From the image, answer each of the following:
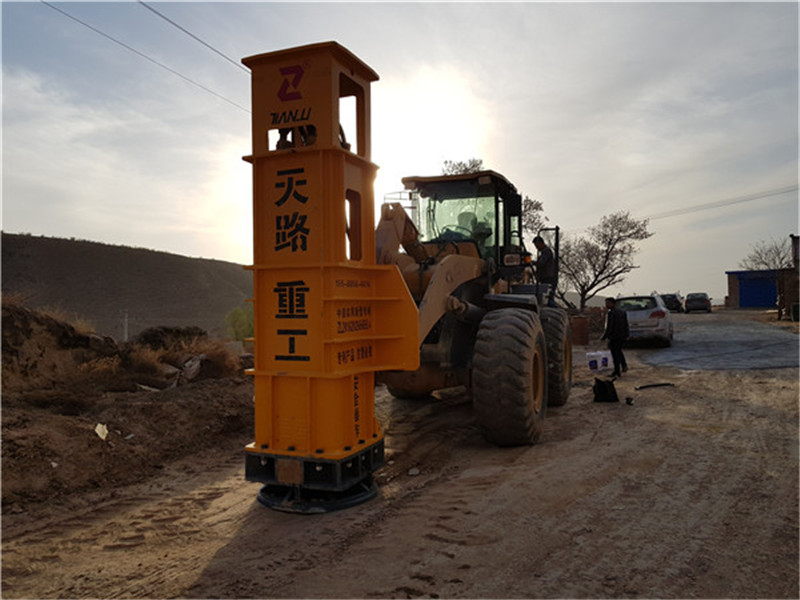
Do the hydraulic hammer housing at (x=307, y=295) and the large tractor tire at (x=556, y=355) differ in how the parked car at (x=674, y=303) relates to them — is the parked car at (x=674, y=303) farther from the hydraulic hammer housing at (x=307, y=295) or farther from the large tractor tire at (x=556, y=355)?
the hydraulic hammer housing at (x=307, y=295)

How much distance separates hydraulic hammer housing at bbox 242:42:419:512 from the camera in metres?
4.39

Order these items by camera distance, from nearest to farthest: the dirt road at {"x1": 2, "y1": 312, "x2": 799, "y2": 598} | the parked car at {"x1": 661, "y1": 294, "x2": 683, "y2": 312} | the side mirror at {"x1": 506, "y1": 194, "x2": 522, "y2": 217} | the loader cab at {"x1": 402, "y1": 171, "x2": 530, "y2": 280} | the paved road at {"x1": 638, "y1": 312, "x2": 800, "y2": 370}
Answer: the dirt road at {"x1": 2, "y1": 312, "x2": 799, "y2": 598} < the loader cab at {"x1": 402, "y1": 171, "x2": 530, "y2": 280} < the side mirror at {"x1": 506, "y1": 194, "x2": 522, "y2": 217} < the paved road at {"x1": 638, "y1": 312, "x2": 800, "y2": 370} < the parked car at {"x1": 661, "y1": 294, "x2": 683, "y2": 312}

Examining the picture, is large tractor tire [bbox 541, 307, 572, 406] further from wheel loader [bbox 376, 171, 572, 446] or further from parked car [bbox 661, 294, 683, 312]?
parked car [bbox 661, 294, 683, 312]

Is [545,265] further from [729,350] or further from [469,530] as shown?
[729,350]

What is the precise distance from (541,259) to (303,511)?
598 centimetres

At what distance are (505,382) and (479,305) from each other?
6.08 feet

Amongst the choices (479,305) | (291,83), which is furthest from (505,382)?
(291,83)

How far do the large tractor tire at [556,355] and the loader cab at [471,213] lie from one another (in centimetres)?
114

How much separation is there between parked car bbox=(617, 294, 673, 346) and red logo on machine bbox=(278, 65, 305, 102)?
13.9m

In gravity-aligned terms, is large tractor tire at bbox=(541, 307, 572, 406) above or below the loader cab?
below

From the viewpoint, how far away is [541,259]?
351 inches

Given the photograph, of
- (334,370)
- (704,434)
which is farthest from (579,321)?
(334,370)

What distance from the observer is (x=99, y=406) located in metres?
7.08

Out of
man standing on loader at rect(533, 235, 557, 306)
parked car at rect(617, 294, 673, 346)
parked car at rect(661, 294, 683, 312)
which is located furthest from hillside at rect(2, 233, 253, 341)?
man standing on loader at rect(533, 235, 557, 306)
